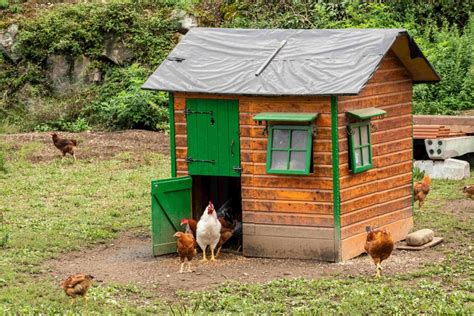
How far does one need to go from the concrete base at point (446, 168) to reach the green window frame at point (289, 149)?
22.3 feet

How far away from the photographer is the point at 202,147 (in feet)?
49.6

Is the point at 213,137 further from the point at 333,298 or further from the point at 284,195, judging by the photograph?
the point at 333,298

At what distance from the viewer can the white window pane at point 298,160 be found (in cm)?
1420

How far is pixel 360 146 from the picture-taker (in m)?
14.6

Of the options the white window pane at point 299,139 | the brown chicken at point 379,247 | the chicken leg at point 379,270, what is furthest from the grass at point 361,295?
the white window pane at point 299,139

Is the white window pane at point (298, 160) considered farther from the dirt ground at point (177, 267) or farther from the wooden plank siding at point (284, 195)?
the dirt ground at point (177, 267)

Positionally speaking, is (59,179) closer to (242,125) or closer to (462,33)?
(242,125)

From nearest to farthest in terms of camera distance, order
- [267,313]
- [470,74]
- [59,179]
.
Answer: [267,313] → [59,179] → [470,74]

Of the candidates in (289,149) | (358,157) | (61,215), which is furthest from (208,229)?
(61,215)

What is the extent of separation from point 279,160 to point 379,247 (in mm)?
1816

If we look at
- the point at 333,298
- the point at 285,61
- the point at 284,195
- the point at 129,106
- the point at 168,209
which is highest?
the point at 285,61

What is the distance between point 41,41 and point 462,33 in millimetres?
10683

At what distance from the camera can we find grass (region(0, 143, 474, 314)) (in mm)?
12039

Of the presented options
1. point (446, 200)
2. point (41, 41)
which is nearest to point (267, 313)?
point (446, 200)
